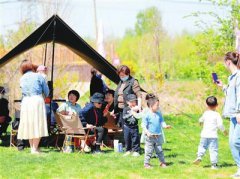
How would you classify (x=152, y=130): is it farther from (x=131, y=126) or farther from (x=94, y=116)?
(x=94, y=116)

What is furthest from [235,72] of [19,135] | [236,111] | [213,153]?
[19,135]

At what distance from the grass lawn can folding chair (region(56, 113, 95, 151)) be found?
1.10 ft

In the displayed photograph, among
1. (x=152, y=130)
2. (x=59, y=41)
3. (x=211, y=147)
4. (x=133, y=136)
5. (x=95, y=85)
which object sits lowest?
(x=211, y=147)

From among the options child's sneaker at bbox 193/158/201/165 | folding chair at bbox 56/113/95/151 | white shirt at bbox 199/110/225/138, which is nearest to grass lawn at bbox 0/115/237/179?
child's sneaker at bbox 193/158/201/165

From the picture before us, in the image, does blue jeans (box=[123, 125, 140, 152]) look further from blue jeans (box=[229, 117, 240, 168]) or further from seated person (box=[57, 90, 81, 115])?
blue jeans (box=[229, 117, 240, 168])

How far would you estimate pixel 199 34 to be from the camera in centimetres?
1361

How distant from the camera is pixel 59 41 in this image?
1009 centimetres

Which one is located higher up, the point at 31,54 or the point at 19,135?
the point at 31,54

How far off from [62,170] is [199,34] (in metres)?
7.71

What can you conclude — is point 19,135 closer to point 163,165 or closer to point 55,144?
point 55,144

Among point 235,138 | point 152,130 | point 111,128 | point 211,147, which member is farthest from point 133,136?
point 235,138

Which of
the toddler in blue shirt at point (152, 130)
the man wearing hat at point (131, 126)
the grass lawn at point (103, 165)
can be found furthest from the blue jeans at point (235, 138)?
the man wearing hat at point (131, 126)

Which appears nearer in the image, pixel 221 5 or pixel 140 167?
pixel 140 167

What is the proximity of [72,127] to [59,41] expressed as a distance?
7.41 feet
